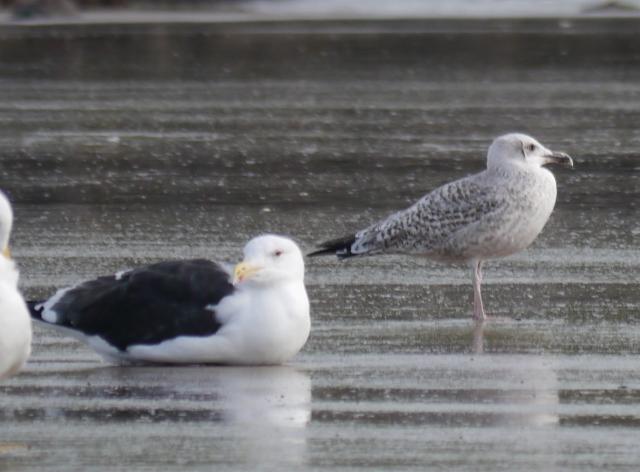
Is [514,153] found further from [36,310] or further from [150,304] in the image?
[36,310]

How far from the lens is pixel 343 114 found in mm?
17422

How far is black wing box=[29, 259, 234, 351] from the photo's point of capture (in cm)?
776

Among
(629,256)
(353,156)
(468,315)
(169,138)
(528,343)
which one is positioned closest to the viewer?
(528,343)

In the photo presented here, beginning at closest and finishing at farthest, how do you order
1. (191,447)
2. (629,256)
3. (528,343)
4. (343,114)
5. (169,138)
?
(191,447) → (528,343) → (629,256) → (169,138) → (343,114)

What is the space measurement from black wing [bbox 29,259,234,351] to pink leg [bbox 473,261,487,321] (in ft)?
4.97

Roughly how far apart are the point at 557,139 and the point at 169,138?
130 inches

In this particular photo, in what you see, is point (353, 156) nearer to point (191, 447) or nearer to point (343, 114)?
point (343, 114)

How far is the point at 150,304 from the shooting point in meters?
7.93

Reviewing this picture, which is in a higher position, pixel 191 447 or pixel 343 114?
pixel 191 447

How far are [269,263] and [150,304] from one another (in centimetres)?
60

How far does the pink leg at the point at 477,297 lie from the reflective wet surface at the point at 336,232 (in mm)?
94

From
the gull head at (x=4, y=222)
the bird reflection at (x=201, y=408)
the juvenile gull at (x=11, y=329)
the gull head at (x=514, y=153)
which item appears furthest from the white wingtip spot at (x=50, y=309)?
the gull head at (x=514, y=153)

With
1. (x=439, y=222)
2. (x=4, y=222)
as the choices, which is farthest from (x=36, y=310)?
(x=439, y=222)

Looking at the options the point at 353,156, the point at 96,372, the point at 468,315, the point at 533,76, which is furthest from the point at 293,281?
the point at 533,76
